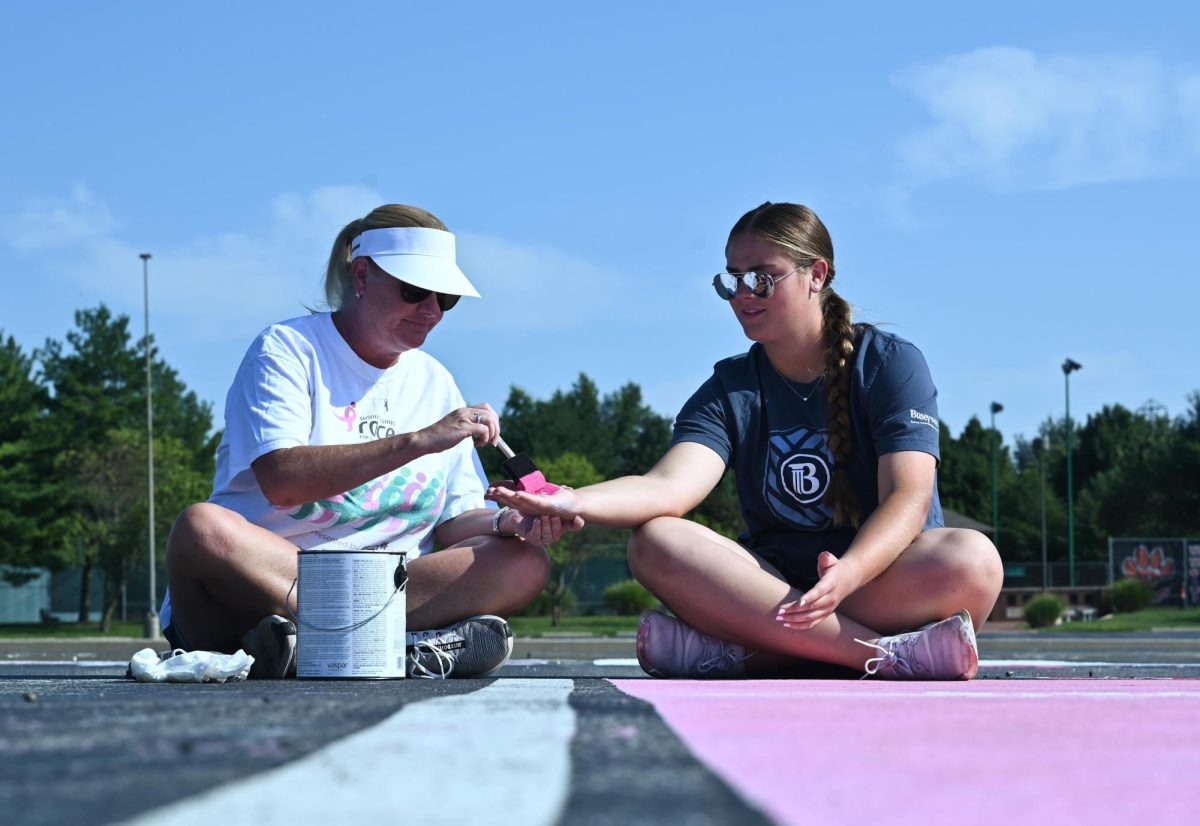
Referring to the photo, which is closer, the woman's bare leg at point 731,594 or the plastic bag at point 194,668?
the plastic bag at point 194,668

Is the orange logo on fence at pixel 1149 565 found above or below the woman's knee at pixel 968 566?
below

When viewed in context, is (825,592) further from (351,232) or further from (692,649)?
(351,232)

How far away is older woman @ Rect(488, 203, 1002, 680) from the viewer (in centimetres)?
442

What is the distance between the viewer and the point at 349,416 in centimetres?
498

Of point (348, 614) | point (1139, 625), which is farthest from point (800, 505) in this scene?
point (1139, 625)

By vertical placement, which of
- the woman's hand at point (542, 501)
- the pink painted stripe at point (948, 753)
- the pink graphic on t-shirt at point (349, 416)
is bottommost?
the pink painted stripe at point (948, 753)

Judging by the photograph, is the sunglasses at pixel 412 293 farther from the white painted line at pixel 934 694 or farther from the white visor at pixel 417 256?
the white painted line at pixel 934 694

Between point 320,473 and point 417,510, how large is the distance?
0.58 m

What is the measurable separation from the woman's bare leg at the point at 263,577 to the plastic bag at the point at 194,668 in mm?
374

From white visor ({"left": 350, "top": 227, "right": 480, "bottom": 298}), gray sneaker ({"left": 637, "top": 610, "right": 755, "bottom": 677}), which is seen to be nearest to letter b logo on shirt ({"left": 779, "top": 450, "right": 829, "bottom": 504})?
gray sneaker ({"left": 637, "top": 610, "right": 755, "bottom": 677})

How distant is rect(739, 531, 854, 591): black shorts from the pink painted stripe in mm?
1481

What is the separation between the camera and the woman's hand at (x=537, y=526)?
15.2ft

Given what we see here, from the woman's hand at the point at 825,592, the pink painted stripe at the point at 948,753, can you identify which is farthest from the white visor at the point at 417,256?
the pink painted stripe at the point at 948,753

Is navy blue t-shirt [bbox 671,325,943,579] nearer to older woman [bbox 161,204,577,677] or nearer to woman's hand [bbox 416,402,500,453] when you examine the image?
older woman [bbox 161,204,577,677]
